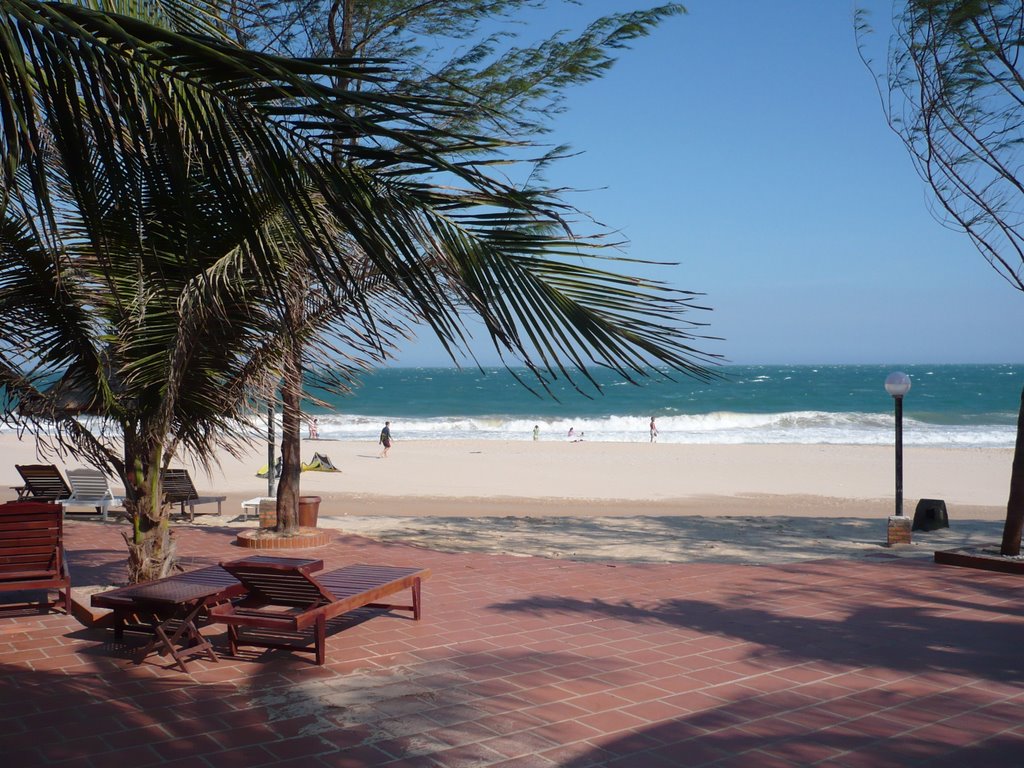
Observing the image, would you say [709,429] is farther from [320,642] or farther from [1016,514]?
[320,642]

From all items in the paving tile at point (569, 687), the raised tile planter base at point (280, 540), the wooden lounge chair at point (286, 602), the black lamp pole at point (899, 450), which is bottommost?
the paving tile at point (569, 687)

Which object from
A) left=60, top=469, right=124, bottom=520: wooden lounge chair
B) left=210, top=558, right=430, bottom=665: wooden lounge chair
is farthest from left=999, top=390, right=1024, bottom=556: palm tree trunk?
left=60, top=469, right=124, bottom=520: wooden lounge chair

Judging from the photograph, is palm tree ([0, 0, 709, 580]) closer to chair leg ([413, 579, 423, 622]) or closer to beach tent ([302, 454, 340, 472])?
chair leg ([413, 579, 423, 622])

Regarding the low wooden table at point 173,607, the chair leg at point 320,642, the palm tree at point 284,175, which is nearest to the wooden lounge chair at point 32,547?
the low wooden table at point 173,607

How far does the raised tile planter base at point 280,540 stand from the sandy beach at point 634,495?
871 mm

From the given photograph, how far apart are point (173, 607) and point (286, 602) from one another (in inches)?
25.2

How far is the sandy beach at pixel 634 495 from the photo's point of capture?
10.6 meters

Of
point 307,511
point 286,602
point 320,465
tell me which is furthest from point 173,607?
point 320,465

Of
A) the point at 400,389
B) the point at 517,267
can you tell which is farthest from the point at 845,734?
the point at 400,389

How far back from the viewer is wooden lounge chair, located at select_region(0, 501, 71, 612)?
20.5ft

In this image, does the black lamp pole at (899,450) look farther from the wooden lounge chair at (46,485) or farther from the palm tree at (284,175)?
the wooden lounge chair at (46,485)

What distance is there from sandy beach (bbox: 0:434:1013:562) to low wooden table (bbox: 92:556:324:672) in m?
0.73

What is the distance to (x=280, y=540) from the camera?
9711mm

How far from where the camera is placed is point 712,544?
1045 cm
